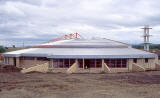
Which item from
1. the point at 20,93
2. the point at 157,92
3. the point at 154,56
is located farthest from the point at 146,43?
the point at 20,93

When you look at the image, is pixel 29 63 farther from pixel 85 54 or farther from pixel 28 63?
pixel 85 54

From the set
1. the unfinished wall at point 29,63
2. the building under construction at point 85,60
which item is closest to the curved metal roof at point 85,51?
the building under construction at point 85,60

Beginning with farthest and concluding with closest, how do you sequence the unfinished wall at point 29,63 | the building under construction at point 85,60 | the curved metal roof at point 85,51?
the unfinished wall at point 29,63, the curved metal roof at point 85,51, the building under construction at point 85,60

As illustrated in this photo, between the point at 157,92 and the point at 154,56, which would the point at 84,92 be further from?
the point at 154,56

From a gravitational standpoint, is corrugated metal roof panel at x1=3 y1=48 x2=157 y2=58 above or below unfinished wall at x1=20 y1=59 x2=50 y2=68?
above

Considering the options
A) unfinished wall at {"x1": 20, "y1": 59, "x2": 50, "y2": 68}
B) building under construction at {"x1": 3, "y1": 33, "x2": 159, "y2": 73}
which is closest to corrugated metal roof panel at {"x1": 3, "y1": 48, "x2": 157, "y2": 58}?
building under construction at {"x1": 3, "y1": 33, "x2": 159, "y2": 73}

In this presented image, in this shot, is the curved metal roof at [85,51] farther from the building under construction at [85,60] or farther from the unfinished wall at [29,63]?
the unfinished wall at [29,63]

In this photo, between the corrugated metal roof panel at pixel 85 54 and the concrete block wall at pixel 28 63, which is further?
the concrete block wall at pixel 28 63

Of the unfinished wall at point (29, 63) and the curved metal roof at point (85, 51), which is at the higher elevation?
the curved metal roof at point (85, 51)

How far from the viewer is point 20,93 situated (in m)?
15.6

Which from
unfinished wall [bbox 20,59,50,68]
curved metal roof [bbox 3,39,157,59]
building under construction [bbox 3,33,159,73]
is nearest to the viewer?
building under construction [bbox 3,33,159,73]

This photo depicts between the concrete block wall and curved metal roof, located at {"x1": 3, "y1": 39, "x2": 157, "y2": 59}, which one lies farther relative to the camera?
the concrete block wall

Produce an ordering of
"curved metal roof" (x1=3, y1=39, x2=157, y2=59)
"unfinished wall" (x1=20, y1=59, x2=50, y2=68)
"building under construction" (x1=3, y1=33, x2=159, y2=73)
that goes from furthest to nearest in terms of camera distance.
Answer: "unfinished wall" (x1=20, y1=59, x2=50, y2=68) < "curved metal roof" (x1=3, y1=39, x2=157, y2=59) < "building under construction" (x1=3, y1=33, x2=159, y2=73)

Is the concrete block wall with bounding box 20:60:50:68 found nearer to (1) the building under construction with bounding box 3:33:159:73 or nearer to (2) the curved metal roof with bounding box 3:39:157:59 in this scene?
(1) the building under construction with bounding box 3:33:159:73
